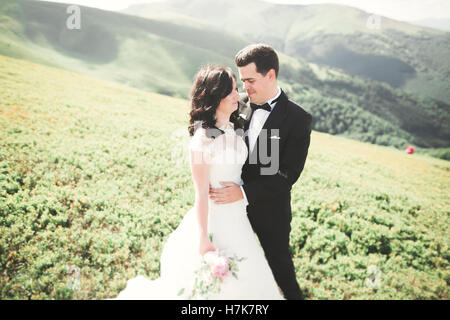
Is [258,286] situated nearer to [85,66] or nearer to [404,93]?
[85,66]

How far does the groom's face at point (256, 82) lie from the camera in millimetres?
3895

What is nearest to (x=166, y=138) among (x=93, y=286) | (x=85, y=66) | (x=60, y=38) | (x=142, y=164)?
(x=142, y=164)

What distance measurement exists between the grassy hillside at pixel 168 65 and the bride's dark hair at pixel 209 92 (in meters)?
102

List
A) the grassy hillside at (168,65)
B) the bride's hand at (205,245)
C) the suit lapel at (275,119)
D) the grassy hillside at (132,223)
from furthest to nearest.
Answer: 1. the grassy hillside at (168,65)
2. the grassy hillside at (132,223)
3. the suit lapel at (275,119)
4. the bride's hand at (205,245)

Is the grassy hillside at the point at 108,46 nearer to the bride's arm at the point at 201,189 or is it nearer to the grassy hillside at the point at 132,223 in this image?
the grassy hillside at the point at 132,223

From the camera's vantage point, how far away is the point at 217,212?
3770 mm

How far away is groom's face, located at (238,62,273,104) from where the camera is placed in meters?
3.89

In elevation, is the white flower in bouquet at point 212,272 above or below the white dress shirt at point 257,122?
below

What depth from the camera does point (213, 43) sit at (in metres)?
158

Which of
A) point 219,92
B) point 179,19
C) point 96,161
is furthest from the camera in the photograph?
→ point 179,19

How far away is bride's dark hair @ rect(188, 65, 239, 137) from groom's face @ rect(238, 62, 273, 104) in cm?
31

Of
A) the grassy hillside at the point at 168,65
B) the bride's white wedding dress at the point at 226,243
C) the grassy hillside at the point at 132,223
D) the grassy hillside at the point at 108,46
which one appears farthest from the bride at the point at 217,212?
the grassy hillside at the point at 108,46

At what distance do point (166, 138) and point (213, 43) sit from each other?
161 m

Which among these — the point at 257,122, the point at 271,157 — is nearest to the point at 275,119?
the point at 257,122
